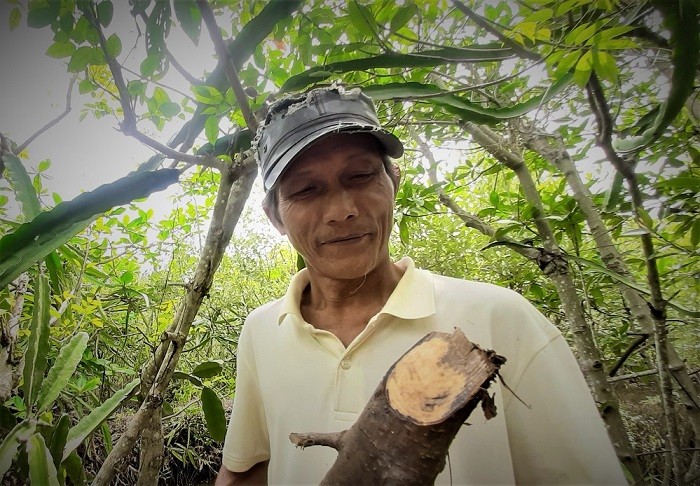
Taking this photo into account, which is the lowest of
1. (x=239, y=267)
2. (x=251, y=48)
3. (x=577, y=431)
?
(x=577, y=431)

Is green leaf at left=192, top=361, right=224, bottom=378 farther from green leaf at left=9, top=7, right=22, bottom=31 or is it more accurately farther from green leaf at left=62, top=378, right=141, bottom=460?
green leaf at left=9, top=7, right=22, bottom=31

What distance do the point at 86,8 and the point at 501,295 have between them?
100 centimetres

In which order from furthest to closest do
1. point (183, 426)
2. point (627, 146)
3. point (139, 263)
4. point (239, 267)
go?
1. point (239, 267)
2. point (183, 426)
3. point (139, 263)
4. point (627, 146)

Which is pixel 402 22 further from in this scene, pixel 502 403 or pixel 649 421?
pixel 649 421

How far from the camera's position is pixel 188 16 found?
0.73 metres

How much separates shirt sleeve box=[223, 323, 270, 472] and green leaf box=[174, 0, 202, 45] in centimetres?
77

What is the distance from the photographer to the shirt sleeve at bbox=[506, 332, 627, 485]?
70 centimetres

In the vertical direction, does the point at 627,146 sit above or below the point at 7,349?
above

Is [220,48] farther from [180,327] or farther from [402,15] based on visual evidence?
[180,327]

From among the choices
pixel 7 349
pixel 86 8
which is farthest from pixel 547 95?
pixel 7 349

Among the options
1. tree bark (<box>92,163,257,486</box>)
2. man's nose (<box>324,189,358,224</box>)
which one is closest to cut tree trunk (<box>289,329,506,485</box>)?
man's nose (<box>324,189,358,224</box>)

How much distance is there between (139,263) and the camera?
2.10 metres

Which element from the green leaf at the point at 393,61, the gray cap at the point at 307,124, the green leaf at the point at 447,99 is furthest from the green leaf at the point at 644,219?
the gray cap at the point at 307,124

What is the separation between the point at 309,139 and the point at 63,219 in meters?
0.53
